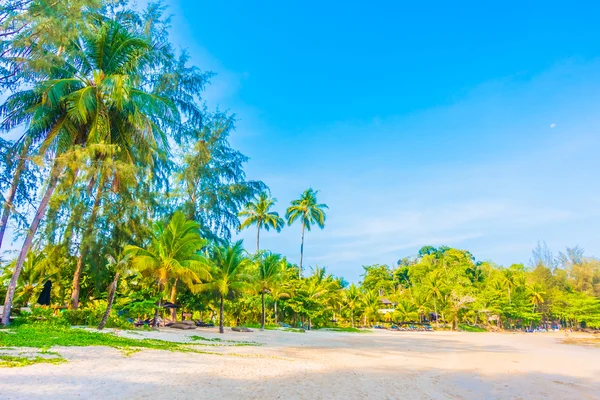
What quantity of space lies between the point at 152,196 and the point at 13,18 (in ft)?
37.3

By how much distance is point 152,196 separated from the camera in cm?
1936

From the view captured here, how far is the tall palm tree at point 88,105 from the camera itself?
42.0 ft

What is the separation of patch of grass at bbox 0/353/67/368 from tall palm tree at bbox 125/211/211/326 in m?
10.7

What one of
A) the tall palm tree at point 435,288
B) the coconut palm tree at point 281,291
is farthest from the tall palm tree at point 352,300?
the tall palm tree at point 435,288

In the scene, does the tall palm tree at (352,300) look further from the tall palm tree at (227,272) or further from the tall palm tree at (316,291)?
the tall palm tree at (227,272)

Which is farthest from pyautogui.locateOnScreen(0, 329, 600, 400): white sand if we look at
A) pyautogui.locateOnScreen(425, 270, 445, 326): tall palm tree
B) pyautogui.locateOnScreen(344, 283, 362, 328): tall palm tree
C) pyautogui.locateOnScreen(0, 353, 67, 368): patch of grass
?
pyautogui.locateOnScreen(425, 270, 445, 326): tall palm tree

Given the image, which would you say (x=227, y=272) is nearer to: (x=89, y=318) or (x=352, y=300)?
(x=89, y=318)

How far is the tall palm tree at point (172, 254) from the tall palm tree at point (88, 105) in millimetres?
4908

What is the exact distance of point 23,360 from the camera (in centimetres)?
675

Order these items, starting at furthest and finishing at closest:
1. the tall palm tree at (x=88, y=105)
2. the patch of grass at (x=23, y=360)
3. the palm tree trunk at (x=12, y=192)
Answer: the tall palm tree at (x=88, y=105), the palm tree trunk at (x=12, y=192), the patch of grass at (x=23, y=360)

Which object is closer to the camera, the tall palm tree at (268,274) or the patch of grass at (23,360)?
the patch of grass at (23,360)

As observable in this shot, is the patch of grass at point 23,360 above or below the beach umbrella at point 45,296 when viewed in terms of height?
below

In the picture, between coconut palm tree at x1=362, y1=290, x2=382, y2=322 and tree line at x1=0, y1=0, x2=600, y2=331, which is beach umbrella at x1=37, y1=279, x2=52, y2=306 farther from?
coconut palm tree at x1=362, y1=290, x2=382, y2=322

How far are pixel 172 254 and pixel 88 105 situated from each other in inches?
332
